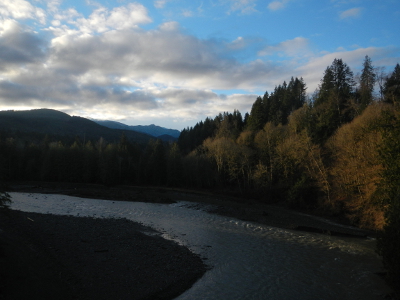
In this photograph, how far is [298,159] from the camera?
42562mm

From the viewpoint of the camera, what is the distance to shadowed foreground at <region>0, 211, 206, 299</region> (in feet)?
34.3

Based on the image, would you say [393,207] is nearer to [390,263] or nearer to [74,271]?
[390,263]

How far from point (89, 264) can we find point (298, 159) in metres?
36.2

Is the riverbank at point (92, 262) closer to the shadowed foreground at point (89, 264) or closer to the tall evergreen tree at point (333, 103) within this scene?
the shadowed foreground at point (89, 264)

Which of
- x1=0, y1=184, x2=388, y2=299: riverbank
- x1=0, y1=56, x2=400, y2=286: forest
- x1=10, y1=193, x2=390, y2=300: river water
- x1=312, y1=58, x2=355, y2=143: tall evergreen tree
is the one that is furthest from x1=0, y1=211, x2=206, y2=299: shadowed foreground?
x1=312, y1=58, x2=355, y2=143: tall evergreen tree

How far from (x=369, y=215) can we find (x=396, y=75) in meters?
32.2

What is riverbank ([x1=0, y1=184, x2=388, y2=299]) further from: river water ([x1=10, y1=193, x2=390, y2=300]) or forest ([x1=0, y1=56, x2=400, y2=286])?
forest ([x1=0, y1=56, x2=400, y2=286])

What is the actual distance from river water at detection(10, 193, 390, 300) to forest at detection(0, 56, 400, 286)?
114 inches

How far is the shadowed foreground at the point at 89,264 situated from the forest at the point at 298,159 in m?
4.40

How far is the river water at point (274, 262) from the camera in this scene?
1284 cm

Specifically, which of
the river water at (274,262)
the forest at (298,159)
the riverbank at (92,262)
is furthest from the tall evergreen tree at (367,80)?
the riverbank at (92,262)

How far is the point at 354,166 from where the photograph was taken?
30.0 m

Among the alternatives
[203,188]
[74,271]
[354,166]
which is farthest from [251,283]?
[203,188]

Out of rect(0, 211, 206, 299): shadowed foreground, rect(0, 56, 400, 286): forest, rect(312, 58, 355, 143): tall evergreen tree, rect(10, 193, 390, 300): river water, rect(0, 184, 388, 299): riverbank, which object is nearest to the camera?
rect(0, 211, 206, 299): shadowed foreground
